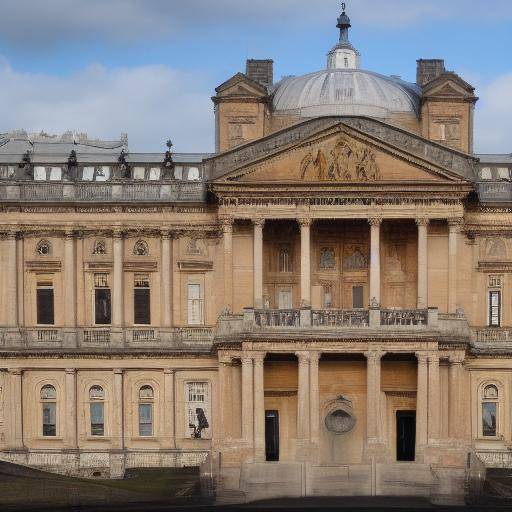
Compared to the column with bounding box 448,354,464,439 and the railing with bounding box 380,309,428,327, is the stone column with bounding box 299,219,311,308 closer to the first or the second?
the railing with bounding box 380,309,428,327

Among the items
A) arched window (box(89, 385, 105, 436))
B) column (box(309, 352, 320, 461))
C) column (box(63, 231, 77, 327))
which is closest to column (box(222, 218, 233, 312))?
column (box(309, 352, 320, 461))

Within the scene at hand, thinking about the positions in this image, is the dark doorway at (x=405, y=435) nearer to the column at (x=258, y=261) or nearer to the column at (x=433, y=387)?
the column at (x=433, y=387)

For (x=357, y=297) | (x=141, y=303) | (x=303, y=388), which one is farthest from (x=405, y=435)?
(x=141, y=303)

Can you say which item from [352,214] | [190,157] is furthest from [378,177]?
[190,157]

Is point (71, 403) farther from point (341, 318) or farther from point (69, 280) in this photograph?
point (341, 318)

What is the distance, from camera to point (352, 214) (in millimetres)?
72250

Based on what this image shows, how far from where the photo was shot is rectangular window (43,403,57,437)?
75.8 meters

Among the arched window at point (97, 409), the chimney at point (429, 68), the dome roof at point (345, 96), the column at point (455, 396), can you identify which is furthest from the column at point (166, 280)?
the chimney at point (429, 68)

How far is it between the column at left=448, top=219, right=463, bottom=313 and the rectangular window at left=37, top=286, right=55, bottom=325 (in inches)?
774

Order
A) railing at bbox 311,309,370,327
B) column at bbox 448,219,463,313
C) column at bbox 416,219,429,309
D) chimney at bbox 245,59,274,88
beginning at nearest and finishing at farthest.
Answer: railing at bbox 311,309,370,327
column at bbox 416,219,429,309
column at bbox 448,219,463,313
chimney at bbox 245,59,274,88

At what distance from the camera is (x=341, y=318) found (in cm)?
7125

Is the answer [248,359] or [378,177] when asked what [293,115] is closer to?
[378,177]

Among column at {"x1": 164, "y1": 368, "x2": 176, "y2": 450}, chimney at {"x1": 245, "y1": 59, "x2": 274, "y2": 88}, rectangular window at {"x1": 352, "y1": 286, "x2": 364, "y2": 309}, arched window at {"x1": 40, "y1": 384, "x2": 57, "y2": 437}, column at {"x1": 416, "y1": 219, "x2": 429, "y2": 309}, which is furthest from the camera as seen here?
chimney at {"x1": 245, "y1": 59, "x2": 274, "y2": 88}

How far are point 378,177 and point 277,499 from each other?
15.9m
